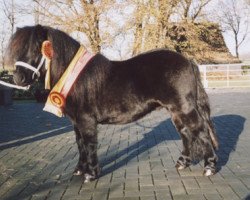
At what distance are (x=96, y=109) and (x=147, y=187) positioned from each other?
3.98ft

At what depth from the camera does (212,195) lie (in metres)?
4.37

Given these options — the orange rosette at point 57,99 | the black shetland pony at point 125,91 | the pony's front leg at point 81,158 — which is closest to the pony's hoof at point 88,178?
the black shetland pony at point 125,91

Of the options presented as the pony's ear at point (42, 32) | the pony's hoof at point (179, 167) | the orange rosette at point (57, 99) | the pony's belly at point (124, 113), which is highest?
the pony's ear at point (42, 32)

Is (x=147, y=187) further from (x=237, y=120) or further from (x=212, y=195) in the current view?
(x=237, y=120)

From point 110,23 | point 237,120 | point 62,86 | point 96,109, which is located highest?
point 110,23

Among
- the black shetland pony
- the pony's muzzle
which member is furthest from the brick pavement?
the pony's muzzle

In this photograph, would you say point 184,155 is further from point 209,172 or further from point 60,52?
point 60,52

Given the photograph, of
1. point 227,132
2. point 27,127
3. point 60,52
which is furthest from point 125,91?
point 27,127

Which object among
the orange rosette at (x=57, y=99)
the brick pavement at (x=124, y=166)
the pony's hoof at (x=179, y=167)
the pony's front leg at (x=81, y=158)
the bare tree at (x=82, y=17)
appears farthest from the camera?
the bare tree at (x=82, y=17)

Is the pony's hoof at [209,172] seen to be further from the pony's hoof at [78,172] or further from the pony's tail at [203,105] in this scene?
the pony's hoof at [78,172]

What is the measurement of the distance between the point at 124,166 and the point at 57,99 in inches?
61.7

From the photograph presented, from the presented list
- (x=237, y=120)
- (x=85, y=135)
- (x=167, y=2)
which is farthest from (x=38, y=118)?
(x=167, y=2)

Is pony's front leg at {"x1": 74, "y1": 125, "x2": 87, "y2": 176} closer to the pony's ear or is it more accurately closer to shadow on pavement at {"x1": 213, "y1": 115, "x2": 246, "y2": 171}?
the pony's ear

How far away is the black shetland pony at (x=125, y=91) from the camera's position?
4.98m
